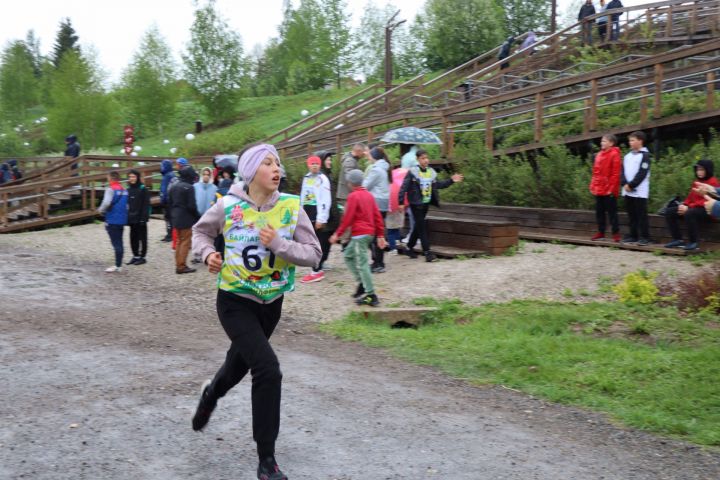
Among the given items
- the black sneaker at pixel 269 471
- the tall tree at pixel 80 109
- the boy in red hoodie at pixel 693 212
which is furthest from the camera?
the tall tree at pixel 80 109

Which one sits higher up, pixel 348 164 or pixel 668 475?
pixel 348 164

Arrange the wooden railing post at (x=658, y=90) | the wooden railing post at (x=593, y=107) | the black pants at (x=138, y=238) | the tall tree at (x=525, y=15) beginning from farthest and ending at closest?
the tall tree at (x=525, y=15) → the wooden railing post at (x=593, y=107) → the black pants at (x=138, y=238) → the wooden railing post at (x=658, y=90)

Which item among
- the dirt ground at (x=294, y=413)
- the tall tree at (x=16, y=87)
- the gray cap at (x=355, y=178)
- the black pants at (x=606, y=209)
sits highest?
the tall tree at (x=16, y=87)

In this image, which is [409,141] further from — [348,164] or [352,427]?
[352,427]

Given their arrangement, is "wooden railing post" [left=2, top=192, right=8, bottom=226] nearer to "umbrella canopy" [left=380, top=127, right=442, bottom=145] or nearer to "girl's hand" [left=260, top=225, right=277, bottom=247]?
"umbrella canopy" [left=380, top=127, right=442, bottom=145]

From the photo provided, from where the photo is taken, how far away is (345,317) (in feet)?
34.2

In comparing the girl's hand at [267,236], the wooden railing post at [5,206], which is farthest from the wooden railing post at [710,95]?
the wooden railing post at [5,206]

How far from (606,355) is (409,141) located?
725cm

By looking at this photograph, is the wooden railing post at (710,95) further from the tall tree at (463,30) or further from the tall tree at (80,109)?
the tall tree at (80,109)

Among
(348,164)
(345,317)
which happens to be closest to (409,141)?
(348,164)

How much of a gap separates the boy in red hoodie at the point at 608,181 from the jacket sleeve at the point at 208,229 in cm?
907

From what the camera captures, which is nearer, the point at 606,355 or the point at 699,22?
the point at 606,355

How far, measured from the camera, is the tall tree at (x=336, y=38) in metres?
61.3

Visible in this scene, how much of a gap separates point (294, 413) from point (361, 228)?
190 inches
